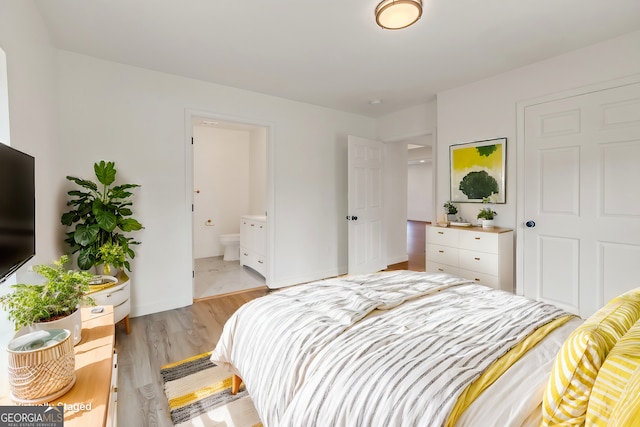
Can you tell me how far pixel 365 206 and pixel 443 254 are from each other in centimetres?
141

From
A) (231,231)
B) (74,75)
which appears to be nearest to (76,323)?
(74,75)

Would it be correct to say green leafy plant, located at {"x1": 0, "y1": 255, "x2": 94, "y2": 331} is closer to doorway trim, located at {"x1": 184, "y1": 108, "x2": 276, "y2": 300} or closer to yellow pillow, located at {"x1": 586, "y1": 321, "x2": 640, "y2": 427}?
yellow pillow, located at {"x1": 586, "y1": 321, "x2": 640, "y2": 427}

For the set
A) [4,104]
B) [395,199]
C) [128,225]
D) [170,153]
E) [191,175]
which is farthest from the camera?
[395,199]

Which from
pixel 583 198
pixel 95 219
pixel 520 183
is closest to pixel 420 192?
pixel 520 183

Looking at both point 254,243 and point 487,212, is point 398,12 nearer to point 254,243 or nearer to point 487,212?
point 487,212

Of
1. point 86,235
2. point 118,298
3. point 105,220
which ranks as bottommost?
point 118,298

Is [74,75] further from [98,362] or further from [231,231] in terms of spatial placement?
[231,231]

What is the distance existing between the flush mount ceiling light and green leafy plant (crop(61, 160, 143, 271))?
98.1 inches

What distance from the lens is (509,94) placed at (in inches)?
122

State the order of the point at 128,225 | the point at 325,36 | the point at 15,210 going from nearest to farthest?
1. the point at 15,210
2. the point at 325,36
3. the point at 128,225

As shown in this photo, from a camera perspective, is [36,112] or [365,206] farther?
[365,206]

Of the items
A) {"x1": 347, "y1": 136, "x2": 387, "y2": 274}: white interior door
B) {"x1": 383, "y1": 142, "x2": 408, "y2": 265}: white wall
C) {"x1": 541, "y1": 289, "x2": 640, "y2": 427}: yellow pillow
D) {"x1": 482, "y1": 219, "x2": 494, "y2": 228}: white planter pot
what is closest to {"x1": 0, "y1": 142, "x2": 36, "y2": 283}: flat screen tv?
{"x1": 541, "y1": 289, "x2": 640, "y2": 427}: yellow pillow

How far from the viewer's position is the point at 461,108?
348cm

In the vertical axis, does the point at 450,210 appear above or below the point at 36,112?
below
